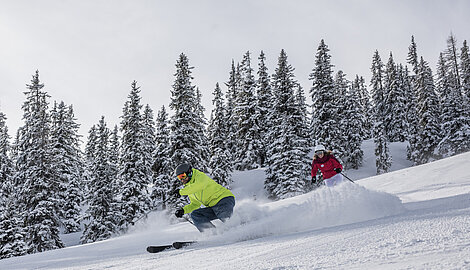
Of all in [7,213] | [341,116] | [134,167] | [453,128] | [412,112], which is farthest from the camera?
[412,112]

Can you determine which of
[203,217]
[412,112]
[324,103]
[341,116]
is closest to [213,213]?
[203,217]

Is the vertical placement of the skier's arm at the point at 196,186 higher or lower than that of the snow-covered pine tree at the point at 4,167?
lower

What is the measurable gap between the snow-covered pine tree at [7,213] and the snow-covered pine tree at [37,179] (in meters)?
0.85

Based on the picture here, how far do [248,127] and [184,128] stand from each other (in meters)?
14.5

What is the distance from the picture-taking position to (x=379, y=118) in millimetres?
47938

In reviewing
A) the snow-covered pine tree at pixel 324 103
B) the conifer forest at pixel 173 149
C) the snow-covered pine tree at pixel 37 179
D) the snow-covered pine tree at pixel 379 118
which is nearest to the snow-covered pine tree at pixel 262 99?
the conifer forest at pixel 173 149

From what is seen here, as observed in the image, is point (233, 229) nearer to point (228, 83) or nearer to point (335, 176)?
point (335, 176)

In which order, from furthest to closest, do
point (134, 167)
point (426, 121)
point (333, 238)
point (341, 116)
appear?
point (341, 116) < point (426, 121) < point (134, 167) < point (333, 238)

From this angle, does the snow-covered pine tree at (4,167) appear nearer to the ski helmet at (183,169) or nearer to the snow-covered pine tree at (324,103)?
the ski helmet at (183,169)

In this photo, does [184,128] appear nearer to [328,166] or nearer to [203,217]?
[328,166]

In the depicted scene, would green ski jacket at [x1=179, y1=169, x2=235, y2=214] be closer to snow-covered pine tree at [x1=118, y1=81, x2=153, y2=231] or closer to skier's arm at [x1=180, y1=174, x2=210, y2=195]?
skier's arm at [x1=180, y1=174, x2=210, y2=195]

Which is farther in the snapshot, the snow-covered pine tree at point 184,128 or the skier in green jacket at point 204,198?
the snow-covered pine tree at point 184,128

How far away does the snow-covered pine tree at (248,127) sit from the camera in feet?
132

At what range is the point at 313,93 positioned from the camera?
113 feet
